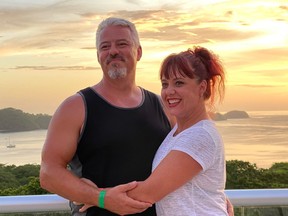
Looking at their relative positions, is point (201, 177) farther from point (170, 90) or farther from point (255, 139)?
point (255, 139)

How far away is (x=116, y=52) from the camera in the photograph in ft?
7.21

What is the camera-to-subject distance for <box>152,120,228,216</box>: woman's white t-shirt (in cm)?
178

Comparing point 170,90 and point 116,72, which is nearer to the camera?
point 170,90

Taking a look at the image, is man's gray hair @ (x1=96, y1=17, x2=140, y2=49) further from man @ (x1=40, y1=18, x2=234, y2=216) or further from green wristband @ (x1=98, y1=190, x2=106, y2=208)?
green wristband @ (x1=98, y1=190, x2=106, y2=208)

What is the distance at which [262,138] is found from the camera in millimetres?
7855

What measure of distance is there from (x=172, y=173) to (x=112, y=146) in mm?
381

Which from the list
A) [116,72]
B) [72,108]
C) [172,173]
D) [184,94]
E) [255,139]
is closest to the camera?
[172,173]

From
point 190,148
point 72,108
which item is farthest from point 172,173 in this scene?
point 72,108

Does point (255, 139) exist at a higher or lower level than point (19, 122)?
lower

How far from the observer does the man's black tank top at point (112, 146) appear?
206cm

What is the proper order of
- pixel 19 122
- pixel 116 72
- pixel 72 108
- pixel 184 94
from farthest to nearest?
pixel 19 122 < pixel 116 72 < pixel 72 108 < pixel 184 94

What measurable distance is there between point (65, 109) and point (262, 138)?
6.20 meters

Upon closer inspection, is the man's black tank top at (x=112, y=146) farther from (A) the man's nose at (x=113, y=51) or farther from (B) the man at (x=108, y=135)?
(A) the man's nose at (x=113, y=51)

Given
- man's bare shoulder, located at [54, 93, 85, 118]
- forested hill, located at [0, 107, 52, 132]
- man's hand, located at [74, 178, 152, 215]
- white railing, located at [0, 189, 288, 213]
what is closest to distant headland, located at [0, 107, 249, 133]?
forested hill, located at [0, 107, 52, 132]
